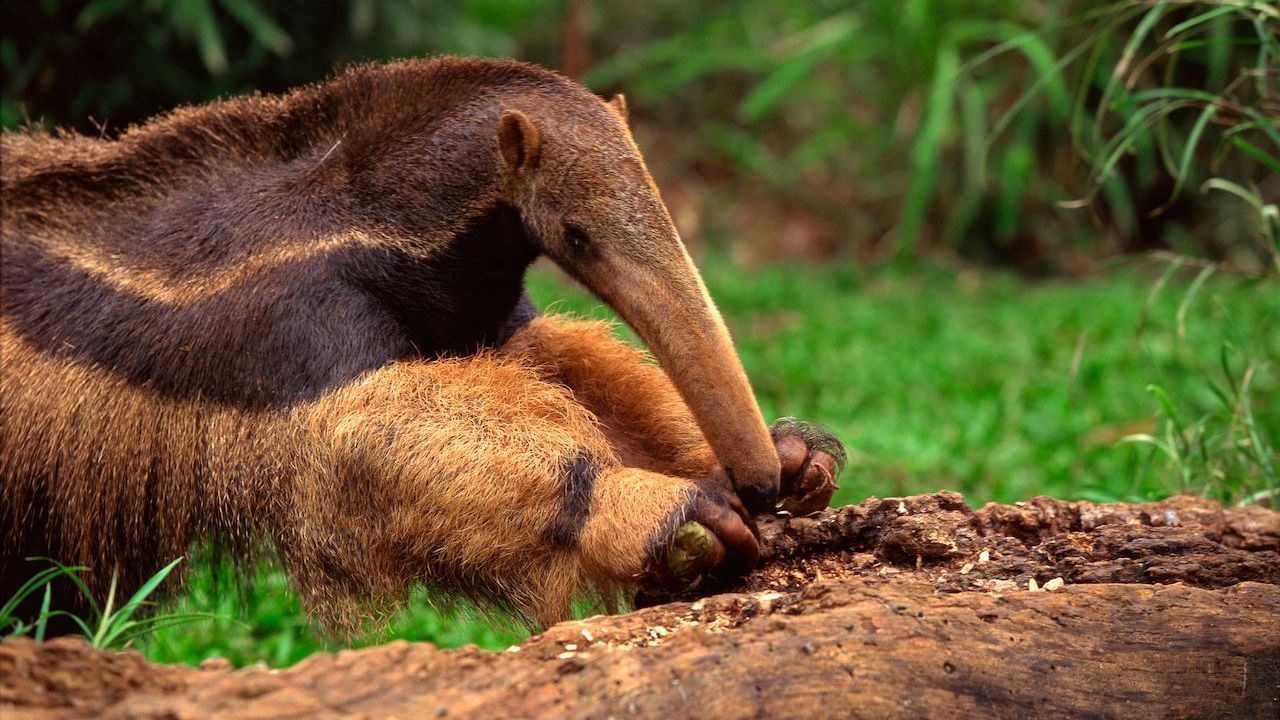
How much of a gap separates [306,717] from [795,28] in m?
11.2

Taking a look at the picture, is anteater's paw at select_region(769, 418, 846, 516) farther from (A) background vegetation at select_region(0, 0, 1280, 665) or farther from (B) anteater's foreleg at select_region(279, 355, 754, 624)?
(A) background vegetation at select_region(0, 0, 1280, 665)

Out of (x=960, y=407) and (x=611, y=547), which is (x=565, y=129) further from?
(x=960, y=407)

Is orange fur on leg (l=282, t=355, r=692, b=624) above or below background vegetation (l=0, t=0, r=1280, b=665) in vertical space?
below

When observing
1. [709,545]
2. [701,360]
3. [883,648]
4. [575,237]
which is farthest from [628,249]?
[883,648]

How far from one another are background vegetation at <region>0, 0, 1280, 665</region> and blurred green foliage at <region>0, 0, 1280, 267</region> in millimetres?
28

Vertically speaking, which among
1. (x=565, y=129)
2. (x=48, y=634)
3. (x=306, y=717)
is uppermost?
(x=565, y=129)

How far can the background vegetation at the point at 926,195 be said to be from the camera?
5164mm

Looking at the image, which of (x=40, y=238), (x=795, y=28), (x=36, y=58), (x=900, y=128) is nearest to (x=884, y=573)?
(x=40, y=238)

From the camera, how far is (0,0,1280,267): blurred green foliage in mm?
8188

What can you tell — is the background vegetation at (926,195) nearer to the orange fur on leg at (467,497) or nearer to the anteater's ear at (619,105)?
the orange fur on leg at (467,497)

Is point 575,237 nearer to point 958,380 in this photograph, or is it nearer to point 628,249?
point 628,249

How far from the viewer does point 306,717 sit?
240 cm

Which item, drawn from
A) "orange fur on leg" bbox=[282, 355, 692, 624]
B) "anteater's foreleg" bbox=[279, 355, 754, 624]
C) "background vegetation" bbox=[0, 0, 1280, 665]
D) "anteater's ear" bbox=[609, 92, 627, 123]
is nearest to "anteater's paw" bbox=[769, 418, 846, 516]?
"anteater's foreleg" bbox=[279, 355, 754, 624]

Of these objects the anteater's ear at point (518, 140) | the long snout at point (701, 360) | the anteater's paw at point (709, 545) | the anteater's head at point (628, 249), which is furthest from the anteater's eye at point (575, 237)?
the anteater's paw at point (709, 545)
